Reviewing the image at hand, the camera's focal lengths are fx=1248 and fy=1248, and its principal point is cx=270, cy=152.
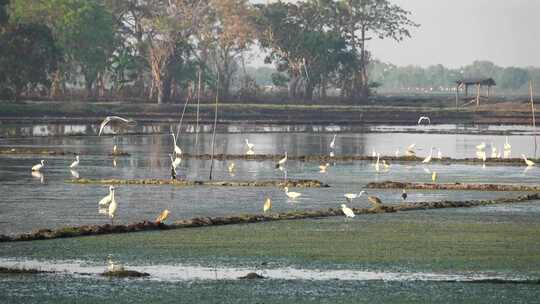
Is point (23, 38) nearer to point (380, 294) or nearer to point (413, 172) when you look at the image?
point (413, 172)

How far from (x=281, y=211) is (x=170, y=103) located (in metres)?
79.8

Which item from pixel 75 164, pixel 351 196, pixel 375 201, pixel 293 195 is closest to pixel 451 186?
pixel 293 195

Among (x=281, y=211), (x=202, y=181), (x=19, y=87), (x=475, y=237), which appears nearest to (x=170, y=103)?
(x=19, y=87)

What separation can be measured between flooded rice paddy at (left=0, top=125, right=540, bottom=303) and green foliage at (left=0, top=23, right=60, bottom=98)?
40.9 m

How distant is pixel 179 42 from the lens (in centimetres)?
11869

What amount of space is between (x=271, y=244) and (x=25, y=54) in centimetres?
7107

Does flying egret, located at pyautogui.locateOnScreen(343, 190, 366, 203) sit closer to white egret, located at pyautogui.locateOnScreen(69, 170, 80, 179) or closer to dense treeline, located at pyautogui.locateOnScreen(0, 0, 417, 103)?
white egret, located at pyautogui.locateOnScreen(69, 170, 80, 179)

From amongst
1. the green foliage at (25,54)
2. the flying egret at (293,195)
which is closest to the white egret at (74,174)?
the flying egret at (293,195)

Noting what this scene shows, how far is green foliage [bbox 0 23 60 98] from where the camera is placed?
96.1m

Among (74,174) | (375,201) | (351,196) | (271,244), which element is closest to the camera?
(271,244)

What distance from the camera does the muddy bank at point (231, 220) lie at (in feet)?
97.5

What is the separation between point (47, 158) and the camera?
5869 centimetres

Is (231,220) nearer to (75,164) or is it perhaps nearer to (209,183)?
(209,183)

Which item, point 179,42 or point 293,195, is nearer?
point 293,195
